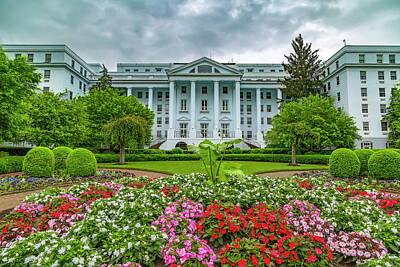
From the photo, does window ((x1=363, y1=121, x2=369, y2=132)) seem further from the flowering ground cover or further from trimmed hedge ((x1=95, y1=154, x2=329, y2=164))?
the flowering ground cover

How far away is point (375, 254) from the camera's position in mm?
3098

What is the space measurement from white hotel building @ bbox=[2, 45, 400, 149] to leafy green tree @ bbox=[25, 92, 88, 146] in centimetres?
1539

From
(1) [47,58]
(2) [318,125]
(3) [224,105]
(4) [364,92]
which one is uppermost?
(1) [47,58]

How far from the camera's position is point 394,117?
102ft

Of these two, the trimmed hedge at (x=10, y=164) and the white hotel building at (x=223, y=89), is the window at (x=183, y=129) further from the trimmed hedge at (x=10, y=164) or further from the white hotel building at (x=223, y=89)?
the trimmed hedge at (x=10, y=164)

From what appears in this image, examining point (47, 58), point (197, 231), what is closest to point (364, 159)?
point (197, 231)

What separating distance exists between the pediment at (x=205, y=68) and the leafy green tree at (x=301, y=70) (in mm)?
8761

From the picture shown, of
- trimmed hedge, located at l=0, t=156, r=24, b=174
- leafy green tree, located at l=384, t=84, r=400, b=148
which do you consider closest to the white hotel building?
leafy green tree, located at l=384, t=84, r=400, b=148

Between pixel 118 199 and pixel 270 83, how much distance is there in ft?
130

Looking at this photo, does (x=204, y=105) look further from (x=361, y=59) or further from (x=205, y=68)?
(x=361, y=59)

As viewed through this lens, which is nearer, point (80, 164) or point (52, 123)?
point (80, 164)

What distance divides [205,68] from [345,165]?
99.4 feet

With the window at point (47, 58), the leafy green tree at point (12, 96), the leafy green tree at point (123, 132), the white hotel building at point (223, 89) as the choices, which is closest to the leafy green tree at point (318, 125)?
the white hotel building at point (223, 89)

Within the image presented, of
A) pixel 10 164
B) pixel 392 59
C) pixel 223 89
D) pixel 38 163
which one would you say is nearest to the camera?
pixel 38 163
